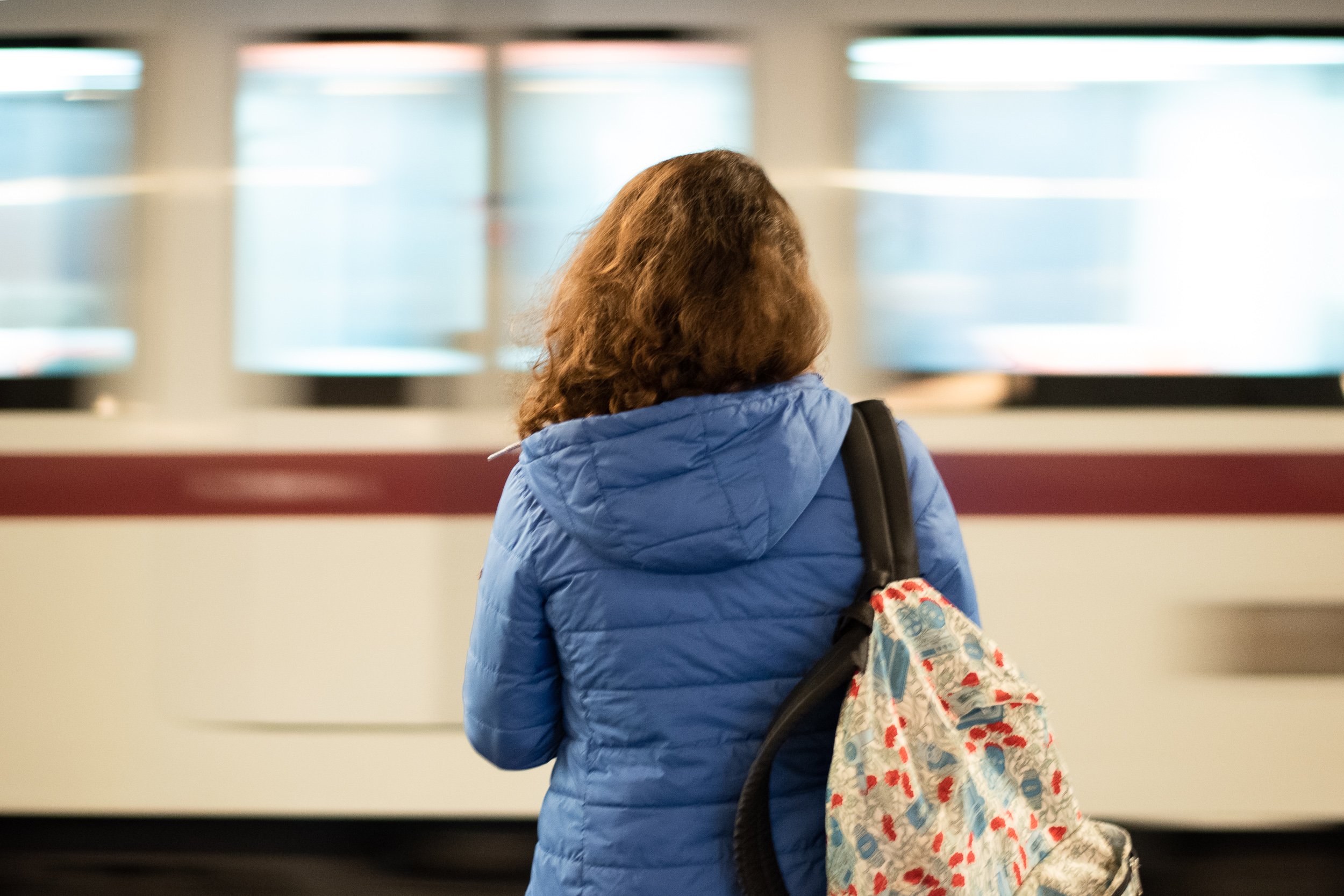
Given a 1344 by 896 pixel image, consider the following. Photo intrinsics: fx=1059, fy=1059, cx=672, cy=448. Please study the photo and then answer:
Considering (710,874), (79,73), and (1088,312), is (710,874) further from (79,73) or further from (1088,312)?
(79,73)

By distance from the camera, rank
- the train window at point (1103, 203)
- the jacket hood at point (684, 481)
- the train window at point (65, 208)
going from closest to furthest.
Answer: the jacket hood at point (684, 481) < the train window at point (1103, 203) < the train window at point (65, 208)

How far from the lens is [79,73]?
289cm

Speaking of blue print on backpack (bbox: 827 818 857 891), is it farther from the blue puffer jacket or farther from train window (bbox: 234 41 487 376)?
train window (bbox: 234 41 487 376)

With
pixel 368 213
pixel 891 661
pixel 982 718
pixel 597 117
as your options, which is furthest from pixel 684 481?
pixel 368 213

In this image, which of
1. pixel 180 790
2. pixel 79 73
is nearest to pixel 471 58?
pixel 79 73

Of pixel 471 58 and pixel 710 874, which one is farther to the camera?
pixel 471 58

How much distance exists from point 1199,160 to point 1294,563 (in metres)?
1.09

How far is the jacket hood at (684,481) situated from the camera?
1.15m

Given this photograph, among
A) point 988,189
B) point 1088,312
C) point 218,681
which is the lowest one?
point 218,681

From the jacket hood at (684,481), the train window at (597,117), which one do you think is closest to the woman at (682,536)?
the jacket hood at (684,481)

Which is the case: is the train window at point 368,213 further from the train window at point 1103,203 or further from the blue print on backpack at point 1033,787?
the blue print on backpack at point 1033,787

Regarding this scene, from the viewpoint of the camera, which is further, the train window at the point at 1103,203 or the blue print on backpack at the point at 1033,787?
the train window at the point at 1103,203

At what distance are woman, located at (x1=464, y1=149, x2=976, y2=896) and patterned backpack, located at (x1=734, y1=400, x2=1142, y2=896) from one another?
4cm

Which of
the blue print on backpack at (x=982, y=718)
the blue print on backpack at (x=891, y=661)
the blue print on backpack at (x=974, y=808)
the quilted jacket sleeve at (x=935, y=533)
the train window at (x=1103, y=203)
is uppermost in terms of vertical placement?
the train window at (x=1103, y=203)
